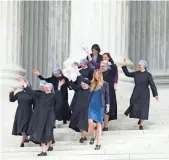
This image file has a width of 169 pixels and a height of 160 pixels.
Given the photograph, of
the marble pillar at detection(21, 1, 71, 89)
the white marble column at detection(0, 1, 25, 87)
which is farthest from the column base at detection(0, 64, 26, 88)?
the marble pillar at detection(21, 1, 71, 89)

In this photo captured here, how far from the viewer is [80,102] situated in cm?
2000

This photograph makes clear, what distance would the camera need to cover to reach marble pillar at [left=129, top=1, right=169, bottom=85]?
27.6m

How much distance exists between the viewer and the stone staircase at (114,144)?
18203 mm

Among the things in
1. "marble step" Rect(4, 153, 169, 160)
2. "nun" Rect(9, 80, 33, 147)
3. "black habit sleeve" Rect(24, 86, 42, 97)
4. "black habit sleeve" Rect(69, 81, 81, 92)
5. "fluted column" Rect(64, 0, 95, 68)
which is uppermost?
"fluted column" Rect(64, 0, 95, 68)

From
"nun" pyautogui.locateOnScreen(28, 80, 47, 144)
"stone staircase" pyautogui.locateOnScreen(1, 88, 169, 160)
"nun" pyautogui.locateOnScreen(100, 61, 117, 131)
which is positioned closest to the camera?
"stone staircase" pyautogui.locateOnScreen(1, 88, 169, 160)

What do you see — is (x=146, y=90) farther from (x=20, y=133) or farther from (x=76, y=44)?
(x=76, y=44)

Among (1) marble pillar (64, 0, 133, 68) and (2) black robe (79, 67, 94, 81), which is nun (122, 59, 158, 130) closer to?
(2) black robe (79, 67, 94, 81)

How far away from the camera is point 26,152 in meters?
19.3

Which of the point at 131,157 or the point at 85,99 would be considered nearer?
the point at 131,157

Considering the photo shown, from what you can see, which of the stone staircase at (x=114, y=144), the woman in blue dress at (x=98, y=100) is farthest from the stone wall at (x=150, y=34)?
the woman in blue dress at (x=98, y=100)

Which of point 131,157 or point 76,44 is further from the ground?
point 76,44

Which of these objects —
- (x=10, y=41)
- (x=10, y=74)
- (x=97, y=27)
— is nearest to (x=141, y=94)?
(x=97, y=27)

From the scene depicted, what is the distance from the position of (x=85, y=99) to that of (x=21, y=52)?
8386 mm

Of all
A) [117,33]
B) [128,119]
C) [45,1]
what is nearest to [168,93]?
[117,33]
